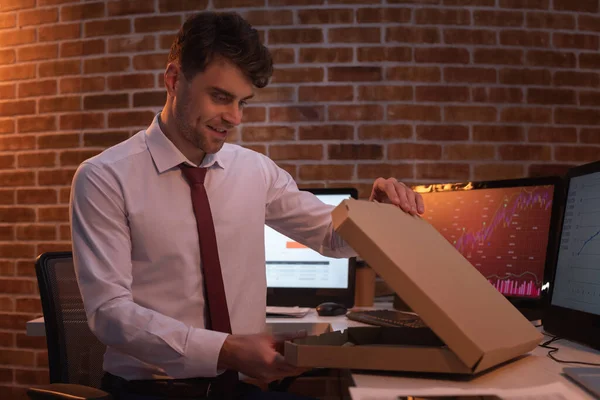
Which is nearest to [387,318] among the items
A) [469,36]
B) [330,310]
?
[330,310]

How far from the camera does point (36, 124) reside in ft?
7.77

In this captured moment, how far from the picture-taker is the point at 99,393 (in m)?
0.99

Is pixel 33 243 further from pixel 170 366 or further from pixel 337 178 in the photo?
pixel 170 366

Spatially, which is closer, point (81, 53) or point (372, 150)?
point (372, 150)

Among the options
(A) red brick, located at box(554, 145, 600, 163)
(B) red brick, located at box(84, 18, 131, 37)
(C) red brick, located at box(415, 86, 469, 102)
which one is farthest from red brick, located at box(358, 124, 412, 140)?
(B) red brick, located at box(84, 18, 131, 37)

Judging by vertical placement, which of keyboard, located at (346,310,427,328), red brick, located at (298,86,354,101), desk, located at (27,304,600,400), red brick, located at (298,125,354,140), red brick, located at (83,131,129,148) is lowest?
keyboard, located at (346,310,427,328)

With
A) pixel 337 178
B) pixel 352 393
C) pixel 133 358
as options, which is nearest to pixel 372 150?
pixel 337 178

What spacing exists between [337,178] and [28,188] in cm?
143

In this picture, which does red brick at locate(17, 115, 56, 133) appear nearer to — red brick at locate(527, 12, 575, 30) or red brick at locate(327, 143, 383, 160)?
red brick at locate(327, 143, 383, 160)

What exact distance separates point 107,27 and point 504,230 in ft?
6.22

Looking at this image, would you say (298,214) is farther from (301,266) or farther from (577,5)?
(577,5)

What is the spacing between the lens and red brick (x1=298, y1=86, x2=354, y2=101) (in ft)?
7.19

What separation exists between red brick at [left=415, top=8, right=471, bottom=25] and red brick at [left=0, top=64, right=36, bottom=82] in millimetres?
1780

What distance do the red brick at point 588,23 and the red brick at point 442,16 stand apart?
1.64 ft
